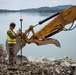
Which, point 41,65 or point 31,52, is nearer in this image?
point 41,65

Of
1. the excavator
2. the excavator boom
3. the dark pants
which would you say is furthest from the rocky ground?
the excavator boom

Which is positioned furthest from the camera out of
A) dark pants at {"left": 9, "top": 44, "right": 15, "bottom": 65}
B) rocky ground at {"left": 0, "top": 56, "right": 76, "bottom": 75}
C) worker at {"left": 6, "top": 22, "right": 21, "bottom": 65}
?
dark pants at {"left": 9, "top": 44, "right": 15, "bottom": 65}

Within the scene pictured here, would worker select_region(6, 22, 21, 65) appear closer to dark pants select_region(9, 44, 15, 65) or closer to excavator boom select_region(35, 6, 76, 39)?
dark pants select_region(9, 44, 15, 65)

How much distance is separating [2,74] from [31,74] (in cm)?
73

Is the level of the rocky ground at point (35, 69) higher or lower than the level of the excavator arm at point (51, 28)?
lower

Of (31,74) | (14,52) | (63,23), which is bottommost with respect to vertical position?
(31,74)

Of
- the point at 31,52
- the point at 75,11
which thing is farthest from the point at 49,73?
the point at 31,52

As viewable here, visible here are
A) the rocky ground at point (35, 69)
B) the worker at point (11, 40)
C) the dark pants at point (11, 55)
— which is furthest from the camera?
the dark pants at point (11, 55)

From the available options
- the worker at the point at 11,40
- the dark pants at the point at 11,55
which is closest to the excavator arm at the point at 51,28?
the worker at the point at 11,40

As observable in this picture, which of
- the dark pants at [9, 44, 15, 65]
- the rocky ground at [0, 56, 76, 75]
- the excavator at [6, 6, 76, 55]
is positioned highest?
the excavator at [6, 6, 76, 55]

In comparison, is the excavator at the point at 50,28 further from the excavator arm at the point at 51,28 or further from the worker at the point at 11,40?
the worker at the point at 11,40

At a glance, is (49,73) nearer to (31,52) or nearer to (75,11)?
(75,11)

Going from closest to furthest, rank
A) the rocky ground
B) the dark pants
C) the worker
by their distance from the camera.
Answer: the rocky ground → the worker → the dark pants

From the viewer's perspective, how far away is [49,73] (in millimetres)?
9617
